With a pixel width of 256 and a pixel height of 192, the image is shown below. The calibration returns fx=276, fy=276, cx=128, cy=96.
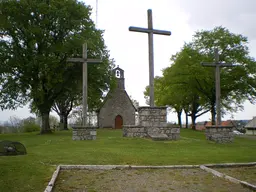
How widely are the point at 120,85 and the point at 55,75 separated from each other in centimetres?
1761

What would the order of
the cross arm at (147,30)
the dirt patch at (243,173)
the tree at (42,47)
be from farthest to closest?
the tree at (42,47), the cross arm at (147,30), the dirt patch at (243,173)

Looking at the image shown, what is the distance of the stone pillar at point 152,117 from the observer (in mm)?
15828

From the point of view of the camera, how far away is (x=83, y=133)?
15906 millimetres

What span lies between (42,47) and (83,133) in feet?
40.1

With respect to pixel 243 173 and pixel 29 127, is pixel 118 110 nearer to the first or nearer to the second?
pixel 29 127

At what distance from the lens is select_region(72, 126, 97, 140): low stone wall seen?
1584 cm

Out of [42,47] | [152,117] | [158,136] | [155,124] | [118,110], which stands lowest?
[158,136]

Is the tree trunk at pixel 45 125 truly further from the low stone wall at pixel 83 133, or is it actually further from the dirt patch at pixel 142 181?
the dirt patch at pixel 142 181

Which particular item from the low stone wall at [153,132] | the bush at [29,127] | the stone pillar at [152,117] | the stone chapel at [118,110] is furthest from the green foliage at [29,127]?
the stone pillar at [152,117]

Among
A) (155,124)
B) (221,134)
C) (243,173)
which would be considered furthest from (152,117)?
(243,173)

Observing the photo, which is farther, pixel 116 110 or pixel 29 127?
pixel 116 110

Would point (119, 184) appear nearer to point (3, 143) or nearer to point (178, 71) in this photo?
point (3, 143)

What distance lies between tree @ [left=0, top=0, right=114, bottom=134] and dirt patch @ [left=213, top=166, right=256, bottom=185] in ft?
59.5

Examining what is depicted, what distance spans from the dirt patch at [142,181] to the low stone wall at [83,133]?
8.52m
